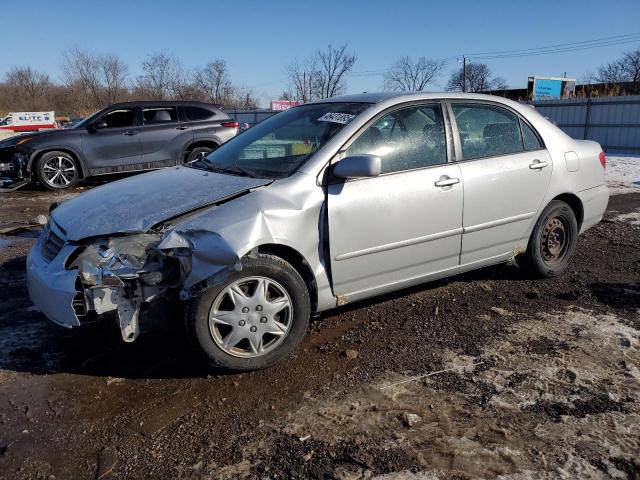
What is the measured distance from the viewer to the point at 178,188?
3.52 metres

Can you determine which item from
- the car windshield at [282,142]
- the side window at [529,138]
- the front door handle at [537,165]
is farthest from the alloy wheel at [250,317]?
the side window at [529,138]

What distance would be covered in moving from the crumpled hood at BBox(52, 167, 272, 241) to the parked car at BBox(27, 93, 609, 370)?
15mm

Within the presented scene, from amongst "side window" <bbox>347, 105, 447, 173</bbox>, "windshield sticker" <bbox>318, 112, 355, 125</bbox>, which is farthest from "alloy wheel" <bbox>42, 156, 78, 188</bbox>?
"side window" <bbox>347, 105, 447, 173</bbox>

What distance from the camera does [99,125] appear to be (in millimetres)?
10375

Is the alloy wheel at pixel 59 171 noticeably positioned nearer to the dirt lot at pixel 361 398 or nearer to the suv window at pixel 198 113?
the suv window at pixel 198 113

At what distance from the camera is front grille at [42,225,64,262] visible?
10.5 ft

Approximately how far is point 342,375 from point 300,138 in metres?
1.73

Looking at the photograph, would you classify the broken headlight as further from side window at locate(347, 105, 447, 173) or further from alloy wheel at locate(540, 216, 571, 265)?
alloy wheel at locate(540, 216, 571, 265)

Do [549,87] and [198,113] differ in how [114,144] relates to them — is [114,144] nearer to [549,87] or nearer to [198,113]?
[198,113]

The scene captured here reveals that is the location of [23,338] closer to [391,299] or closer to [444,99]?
[391,299]

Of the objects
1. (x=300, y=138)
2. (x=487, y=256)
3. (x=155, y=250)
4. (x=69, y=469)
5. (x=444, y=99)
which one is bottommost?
(x=69, y=469)

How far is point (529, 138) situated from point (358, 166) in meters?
1.95

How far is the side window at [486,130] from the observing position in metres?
4.06

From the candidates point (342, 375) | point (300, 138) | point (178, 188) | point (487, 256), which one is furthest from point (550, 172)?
point (178, 188)
